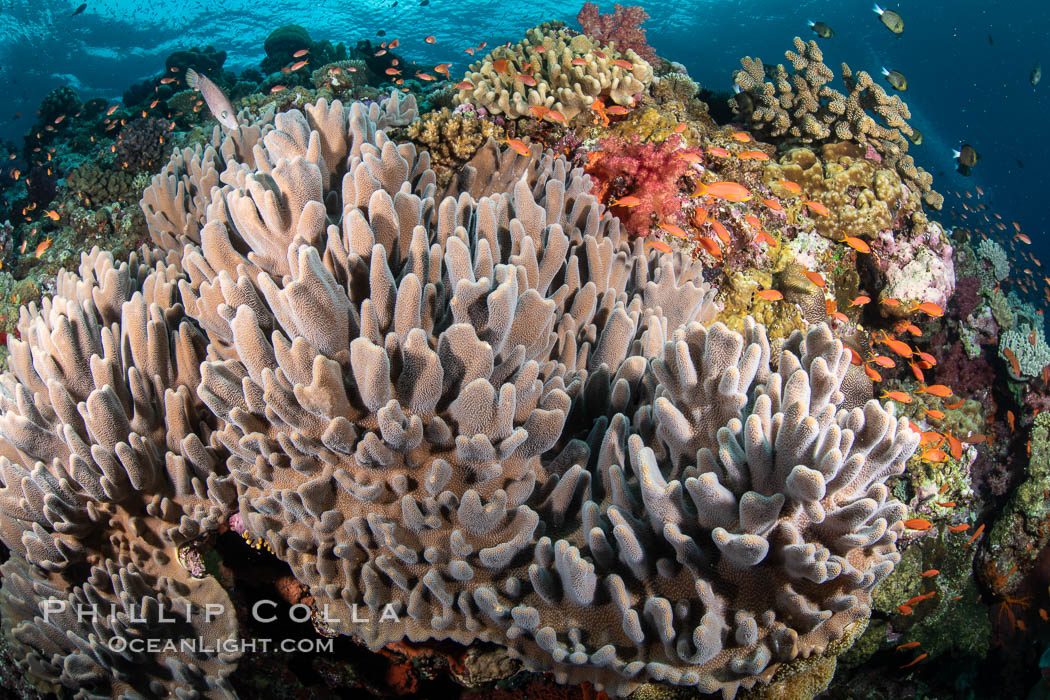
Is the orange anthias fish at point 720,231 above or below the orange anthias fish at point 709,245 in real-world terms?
above

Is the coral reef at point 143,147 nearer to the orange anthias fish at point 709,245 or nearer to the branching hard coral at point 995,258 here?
the orange anthias fish at point 709,245

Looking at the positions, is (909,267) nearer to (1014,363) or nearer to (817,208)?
(817,208)

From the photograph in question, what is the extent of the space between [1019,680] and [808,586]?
32.5 feet

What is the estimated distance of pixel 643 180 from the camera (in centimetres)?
497

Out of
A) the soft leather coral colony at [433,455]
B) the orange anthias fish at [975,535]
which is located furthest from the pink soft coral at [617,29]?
the orange anthias fish at [975,535]

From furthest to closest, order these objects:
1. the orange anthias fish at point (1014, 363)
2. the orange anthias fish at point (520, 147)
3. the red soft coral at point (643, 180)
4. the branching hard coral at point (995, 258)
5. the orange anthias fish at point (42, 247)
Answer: the branching hard coral at point (995, 258), the orange anthias fish at point (42, 247), the orange anthias fish at point (1014, 363), the red soft coral at point (643, 180), the orange anthias fish at point (520, 147)

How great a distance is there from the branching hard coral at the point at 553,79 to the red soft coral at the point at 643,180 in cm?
83

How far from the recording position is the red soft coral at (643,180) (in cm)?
472

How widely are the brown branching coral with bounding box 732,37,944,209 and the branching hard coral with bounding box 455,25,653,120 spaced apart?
2329 millimetres

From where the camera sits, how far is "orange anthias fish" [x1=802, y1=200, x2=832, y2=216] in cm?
571

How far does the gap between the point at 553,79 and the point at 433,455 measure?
4.99 metres

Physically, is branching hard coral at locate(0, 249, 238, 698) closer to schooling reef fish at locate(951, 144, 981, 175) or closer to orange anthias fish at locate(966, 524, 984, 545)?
orange anthias fish at locate(966, 524, 984, 545)

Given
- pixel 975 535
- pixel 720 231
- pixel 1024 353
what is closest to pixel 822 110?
pixel 720 231

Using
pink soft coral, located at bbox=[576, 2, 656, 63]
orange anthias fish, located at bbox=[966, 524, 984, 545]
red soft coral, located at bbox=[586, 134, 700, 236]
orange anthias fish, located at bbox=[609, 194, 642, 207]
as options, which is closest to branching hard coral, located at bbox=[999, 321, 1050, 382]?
orange anthias fish, located at bbox=[966, 524, 984, 545]
